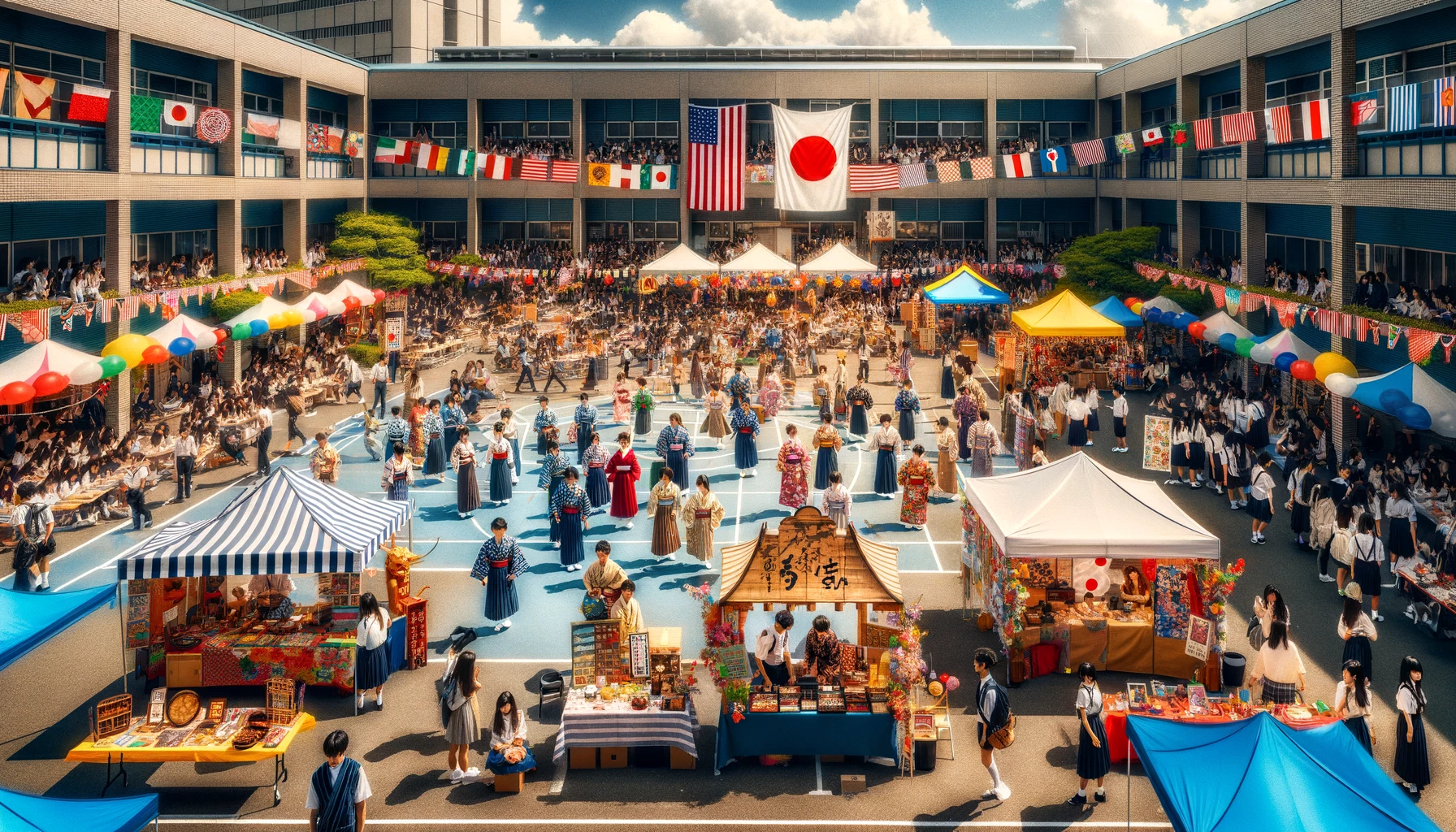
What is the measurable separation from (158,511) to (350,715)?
11731 mm

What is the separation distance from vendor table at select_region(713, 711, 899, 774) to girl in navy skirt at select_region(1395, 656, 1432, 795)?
5.28m

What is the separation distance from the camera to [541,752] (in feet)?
44.3

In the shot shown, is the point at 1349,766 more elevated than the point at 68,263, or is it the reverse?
the point at 68,263

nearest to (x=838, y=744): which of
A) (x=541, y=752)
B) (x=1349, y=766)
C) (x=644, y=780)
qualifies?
(x=644, y=780)

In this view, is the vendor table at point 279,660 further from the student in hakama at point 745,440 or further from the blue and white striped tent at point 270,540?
the student in hakama at point 745,440

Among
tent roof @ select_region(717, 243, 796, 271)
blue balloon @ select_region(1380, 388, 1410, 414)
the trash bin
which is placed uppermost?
tent roof @ select_region(717, 243, 796, 271)

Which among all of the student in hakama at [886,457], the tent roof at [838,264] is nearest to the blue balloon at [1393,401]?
the student in hakama at [886,457]

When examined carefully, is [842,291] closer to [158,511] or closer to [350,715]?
[158,511]

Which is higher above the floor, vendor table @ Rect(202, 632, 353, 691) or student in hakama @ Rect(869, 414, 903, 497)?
student in hakama @ Rect(869, 414, 903, 497)

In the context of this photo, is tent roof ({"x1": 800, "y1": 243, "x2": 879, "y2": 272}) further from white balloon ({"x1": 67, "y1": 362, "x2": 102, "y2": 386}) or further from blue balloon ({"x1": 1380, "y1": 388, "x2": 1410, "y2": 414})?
white balloon ({"x1": 67, "y1": 362, "x2": 102, "y2": 386})

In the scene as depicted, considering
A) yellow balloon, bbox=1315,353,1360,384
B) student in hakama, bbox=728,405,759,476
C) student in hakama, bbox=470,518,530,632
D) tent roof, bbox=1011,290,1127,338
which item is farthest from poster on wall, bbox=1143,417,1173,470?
student in hakama, bbox=470,518,530,632

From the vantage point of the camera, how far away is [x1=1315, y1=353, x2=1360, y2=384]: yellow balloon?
84.3ft

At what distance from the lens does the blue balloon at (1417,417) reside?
70.2 ft

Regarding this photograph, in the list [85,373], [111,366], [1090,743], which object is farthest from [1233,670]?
[111,366]
